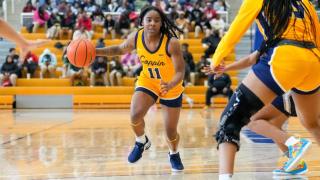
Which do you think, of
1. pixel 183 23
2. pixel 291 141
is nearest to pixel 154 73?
pixel 291 141

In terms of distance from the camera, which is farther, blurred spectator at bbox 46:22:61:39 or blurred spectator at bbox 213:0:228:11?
blurred spectator at bbox 213:0:228:11

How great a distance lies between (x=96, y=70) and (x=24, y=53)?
45.9 ft

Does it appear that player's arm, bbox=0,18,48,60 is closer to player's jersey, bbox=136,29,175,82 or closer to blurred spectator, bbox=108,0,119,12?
player's jersey, bbox=136,29,175,82

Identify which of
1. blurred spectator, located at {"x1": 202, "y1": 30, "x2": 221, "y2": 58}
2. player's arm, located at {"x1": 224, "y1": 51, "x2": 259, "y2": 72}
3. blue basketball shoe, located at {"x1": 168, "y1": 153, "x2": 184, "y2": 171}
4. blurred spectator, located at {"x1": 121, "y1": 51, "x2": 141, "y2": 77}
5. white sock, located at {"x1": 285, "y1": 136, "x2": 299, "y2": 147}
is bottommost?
blurred spectator, located at {"x1": 121, "y1": 51, "x2": 141, "y2": 77}

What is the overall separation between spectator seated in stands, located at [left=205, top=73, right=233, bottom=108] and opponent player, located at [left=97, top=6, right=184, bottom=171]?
10422 mm

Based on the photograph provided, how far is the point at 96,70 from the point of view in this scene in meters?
18.5

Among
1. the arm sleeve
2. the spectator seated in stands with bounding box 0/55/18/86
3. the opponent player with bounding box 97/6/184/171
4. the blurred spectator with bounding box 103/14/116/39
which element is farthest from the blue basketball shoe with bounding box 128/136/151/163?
the blurred spectator with bounding box 103/14/116/39

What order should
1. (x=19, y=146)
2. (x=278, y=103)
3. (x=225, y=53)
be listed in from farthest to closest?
(x=19, y=146)
(x=278, y=103)
(x=225, y=53)

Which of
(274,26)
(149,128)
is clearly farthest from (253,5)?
(149,128)

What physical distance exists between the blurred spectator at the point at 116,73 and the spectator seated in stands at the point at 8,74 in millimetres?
3089

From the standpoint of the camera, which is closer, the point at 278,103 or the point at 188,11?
the point at 278,103

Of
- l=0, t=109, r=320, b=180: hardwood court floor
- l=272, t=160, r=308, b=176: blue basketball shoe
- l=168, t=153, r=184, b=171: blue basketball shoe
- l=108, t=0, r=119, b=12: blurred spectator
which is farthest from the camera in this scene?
l=108, t=0, r=119, b=12: blurred spectator

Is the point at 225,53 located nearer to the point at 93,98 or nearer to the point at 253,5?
the point at 253,5

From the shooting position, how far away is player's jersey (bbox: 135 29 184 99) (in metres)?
6.62
